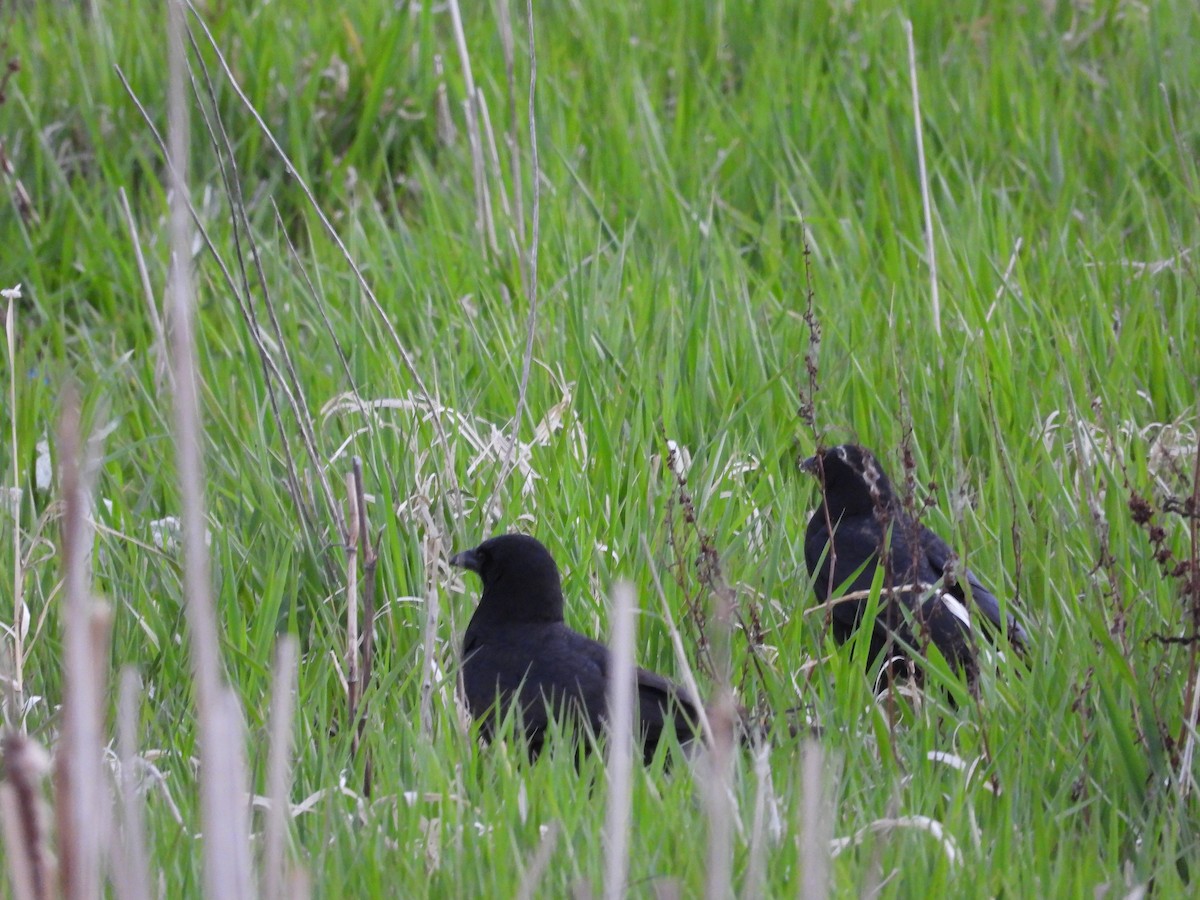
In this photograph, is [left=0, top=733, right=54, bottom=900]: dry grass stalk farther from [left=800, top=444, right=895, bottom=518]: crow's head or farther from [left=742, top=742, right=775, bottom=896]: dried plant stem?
[left=800, top=444, right=895, bottom=518]: crow's head

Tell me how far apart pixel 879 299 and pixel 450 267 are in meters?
1.16

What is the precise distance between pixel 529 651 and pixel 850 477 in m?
0.99

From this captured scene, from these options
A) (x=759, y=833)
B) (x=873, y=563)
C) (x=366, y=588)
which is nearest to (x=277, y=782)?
(x=759, y=833)

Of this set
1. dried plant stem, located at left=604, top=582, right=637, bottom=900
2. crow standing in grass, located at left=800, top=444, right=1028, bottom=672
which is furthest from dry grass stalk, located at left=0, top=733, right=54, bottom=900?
crow standing in grass, located at left=800, top=444, right=1028, bottom=672

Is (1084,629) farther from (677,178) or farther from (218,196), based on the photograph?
(218,196)

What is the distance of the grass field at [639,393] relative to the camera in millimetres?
2146

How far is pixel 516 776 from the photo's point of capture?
214cm

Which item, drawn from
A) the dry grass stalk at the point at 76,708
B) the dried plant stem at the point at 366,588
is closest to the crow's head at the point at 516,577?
the dried plant stem at the point at 366,588

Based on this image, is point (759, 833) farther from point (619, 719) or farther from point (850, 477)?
point (850, 477)

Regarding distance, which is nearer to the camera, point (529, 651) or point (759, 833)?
point (759, 833)

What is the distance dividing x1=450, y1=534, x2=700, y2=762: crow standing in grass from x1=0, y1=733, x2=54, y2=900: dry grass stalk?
1.55 metres

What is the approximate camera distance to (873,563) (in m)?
3.39

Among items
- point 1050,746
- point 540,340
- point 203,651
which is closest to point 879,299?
point 540,340

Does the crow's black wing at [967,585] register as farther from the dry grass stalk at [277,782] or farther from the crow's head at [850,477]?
the dry grass stalk at [277,782]
